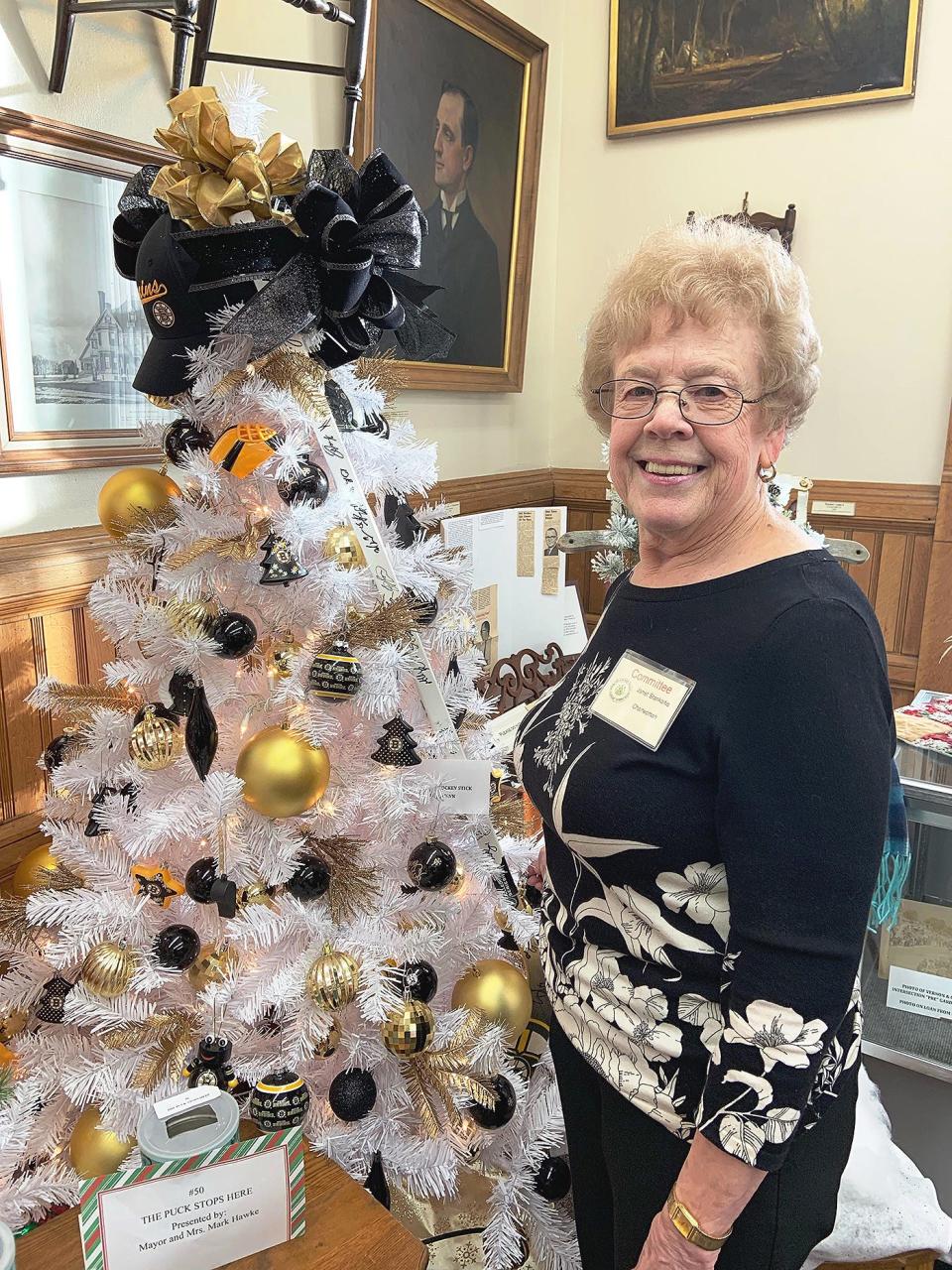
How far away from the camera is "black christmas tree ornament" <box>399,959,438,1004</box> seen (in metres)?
1.30

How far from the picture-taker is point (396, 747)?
4.23 feet

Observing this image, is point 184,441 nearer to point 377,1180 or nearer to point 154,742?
point 154,742

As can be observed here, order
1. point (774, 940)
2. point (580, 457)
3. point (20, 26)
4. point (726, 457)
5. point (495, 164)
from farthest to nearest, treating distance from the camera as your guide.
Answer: point (580, 457), point (495, 164), point (20, 26), point (726, 457), point (774, 940)

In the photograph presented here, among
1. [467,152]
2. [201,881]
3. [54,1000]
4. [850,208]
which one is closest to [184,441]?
[201,881]

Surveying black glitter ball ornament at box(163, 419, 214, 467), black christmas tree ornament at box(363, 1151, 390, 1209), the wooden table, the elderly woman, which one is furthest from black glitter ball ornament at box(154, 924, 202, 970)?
black glitter ball ornament at box(163, 419, 214, 467)

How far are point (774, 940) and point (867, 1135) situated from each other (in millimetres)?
1031

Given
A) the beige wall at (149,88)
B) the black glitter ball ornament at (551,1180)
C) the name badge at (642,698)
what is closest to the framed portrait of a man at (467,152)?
the beige wall at (149,88)

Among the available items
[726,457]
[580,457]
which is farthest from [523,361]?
[726,457]

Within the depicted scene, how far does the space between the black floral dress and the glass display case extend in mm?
→ 928

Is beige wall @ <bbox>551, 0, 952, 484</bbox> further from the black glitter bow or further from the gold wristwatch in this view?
the gold wristwatch

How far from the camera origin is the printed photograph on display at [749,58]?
267 centimetres

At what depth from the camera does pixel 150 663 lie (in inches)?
52.4

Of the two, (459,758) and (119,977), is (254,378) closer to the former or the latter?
(459,758)

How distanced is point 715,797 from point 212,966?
822mm
